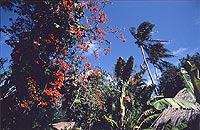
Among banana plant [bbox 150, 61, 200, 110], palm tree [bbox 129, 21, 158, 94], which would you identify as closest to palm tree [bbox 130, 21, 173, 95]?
palm tree [bbox 129, 21, 158, 94]

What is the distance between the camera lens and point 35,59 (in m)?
5.96

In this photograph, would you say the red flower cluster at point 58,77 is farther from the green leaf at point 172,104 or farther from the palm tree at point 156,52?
→ the palm tree at point 156,52

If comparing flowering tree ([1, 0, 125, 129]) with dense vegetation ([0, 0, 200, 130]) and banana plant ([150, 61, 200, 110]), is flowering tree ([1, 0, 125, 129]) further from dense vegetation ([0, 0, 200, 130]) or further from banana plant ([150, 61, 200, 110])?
banana plant ([150, 61, 200, 110])

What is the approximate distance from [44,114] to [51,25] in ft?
9.20

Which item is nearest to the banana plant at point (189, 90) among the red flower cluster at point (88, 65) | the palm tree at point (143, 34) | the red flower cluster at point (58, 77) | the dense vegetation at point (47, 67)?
the dense vegetation at point (47, 67)

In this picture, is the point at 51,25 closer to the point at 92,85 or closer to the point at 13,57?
the point at 13,57

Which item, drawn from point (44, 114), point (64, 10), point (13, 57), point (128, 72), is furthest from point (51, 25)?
point (128, 72)

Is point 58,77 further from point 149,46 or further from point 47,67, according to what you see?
point 149,46

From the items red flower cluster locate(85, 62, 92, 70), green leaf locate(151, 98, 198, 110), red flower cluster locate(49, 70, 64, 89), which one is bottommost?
green leaf locate(151, 98, 198, 110)

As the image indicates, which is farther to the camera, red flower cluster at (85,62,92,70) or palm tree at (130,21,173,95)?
palm tree at (130,21,173,95)

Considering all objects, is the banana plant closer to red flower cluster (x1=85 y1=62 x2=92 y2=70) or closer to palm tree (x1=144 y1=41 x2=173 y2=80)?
red flower cluster (x1=85 y1=62 x2=92 y2=70)

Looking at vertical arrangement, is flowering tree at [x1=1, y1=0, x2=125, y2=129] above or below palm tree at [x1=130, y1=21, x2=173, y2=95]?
below

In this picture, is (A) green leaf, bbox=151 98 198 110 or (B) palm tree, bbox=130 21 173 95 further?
(B) palm tree, bbox=130 21 173 95

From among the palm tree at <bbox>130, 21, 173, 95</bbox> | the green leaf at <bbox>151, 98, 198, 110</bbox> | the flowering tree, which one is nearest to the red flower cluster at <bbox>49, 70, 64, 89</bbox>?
the flowering tree
